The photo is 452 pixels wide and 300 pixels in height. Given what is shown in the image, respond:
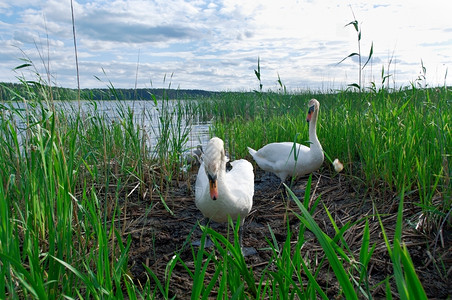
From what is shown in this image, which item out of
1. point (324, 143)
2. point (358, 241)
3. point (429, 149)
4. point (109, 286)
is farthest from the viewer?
point (324, 143)

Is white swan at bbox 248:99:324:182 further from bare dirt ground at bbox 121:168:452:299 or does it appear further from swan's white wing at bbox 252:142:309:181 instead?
bare dirt ground at bbox 121:168:452:299

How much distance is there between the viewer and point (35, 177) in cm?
206

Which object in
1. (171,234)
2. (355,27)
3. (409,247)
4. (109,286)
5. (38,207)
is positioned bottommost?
(171,234)

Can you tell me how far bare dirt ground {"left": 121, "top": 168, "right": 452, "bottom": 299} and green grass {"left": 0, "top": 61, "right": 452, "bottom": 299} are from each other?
0.31 ft

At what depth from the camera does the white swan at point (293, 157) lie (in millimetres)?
4383

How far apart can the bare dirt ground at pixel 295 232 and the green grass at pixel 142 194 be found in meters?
0.09

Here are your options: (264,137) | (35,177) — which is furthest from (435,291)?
(264,137)

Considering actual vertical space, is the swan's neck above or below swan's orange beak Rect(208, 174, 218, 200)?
above

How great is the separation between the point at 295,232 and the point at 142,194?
1858 mm

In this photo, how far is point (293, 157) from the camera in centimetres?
446

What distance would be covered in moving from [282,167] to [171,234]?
1836 mm

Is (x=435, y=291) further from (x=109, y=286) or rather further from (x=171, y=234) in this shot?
(x=171, y=234)

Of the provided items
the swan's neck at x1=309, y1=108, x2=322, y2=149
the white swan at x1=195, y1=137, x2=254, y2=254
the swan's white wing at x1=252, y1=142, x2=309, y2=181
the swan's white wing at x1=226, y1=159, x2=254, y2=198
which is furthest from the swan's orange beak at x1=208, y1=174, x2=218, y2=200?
the swan's neck at x1=309, y1=108, x2=322, y2=149

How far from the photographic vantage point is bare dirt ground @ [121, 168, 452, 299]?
7.63 ft
